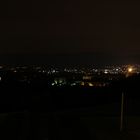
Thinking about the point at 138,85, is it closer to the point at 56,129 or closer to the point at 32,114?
the point at 32,114

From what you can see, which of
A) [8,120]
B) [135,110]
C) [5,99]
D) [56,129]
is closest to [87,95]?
[5,99]

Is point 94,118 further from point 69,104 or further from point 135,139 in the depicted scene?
point 69,104

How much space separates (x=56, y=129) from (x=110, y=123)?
2.39m

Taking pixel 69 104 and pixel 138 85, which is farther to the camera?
pixel 138 85

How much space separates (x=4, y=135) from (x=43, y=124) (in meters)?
2.30

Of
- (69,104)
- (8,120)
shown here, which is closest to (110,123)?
(8,120)

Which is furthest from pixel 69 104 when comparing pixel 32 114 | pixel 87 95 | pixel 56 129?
pixel 56 129

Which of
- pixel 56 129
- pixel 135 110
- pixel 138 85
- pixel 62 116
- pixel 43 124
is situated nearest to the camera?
pixel 56 129

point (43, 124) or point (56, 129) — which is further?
point (43, 124)

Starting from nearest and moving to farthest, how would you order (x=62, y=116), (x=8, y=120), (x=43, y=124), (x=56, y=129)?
(x=56, y=129)
(x=43, y=124)
(x=8, y=120)
(x=62, y=116)

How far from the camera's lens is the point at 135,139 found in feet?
37.1

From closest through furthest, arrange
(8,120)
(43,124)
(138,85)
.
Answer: (43,124)
(8,120)
(138,85)

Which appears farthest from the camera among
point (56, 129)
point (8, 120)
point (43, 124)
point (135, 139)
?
point (8, 120)

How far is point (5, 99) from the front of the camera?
82.9 feet
